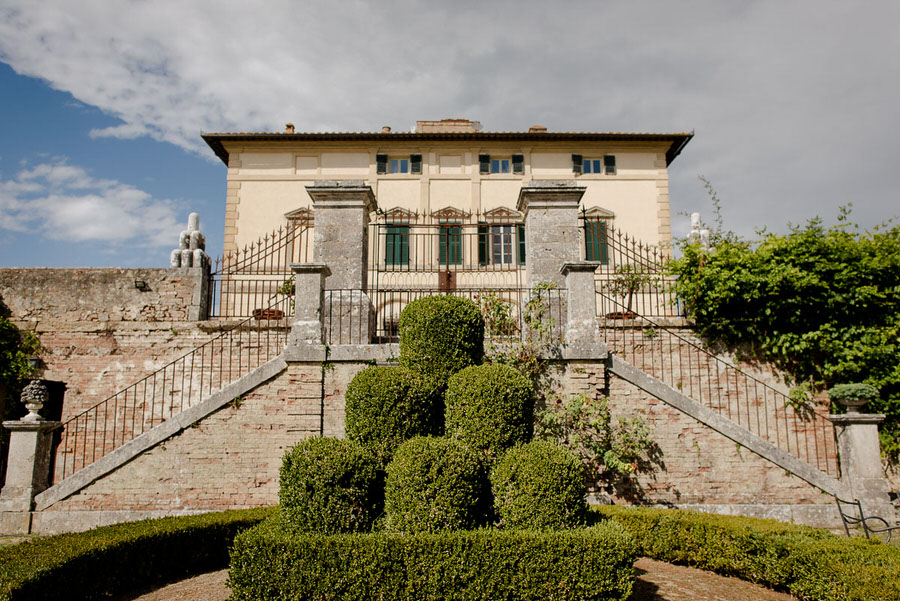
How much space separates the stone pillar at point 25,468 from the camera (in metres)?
8.30

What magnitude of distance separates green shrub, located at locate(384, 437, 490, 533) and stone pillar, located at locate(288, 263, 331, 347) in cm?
383

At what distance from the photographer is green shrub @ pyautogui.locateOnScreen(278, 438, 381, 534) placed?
5191 millimetres

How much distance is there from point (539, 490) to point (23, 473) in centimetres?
760

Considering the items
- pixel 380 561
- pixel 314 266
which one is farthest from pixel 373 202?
pixel 380 561

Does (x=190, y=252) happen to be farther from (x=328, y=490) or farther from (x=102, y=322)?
(x=328, y=490)

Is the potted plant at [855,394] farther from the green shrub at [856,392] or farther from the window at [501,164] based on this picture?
the window at [501,164]

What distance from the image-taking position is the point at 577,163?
904 inches

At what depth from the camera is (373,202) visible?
9.95m

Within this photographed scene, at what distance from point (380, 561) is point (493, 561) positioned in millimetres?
937

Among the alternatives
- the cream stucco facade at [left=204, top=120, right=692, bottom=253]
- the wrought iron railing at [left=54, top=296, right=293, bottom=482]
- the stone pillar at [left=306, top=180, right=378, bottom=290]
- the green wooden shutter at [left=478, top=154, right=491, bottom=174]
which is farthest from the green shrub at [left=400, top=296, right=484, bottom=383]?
the green wooden shutter at [left=478, top=154, right=491, bottom=174]

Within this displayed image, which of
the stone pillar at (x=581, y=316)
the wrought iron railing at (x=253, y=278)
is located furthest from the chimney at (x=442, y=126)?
the stone pillar at (x=581, y=316)

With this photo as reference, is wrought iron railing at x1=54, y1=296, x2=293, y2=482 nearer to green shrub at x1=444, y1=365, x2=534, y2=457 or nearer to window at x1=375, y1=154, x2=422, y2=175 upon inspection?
green shrub at x1=444, y1=365, x2=534, y2=457

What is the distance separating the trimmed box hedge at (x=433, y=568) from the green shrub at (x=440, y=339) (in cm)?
176

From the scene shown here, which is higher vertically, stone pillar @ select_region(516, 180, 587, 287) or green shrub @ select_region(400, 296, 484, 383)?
stone pillar @ select_region(516, 180, 587, 287)
